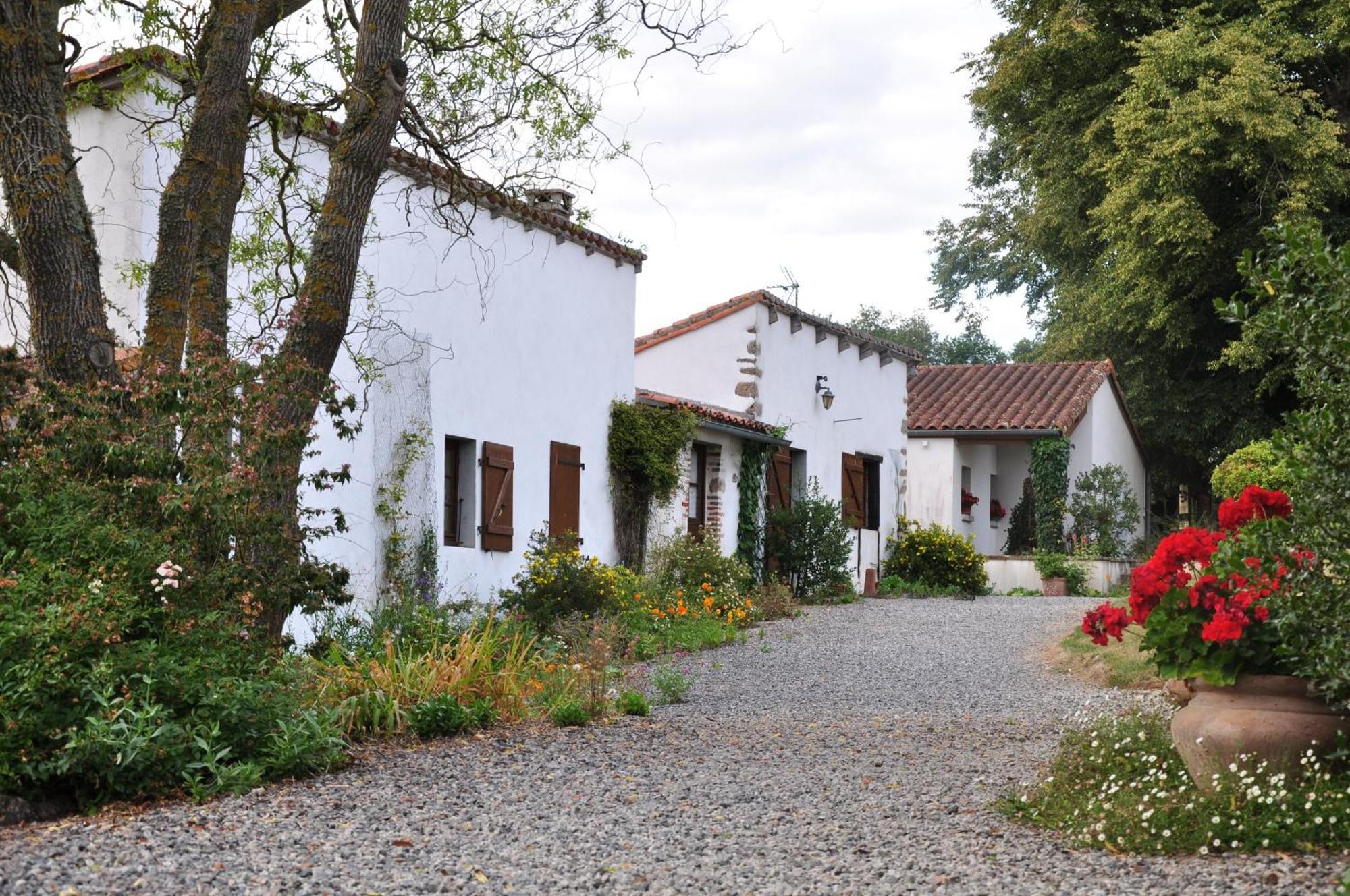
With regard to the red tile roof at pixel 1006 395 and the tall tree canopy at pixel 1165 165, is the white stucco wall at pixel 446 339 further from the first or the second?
the red tile roof at pixel 1006 395

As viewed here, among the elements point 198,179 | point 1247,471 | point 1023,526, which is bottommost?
point 1023,526

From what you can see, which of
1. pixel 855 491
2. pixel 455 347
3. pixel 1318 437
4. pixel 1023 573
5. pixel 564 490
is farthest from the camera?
pixel 1023 573

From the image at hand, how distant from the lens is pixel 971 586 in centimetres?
1945

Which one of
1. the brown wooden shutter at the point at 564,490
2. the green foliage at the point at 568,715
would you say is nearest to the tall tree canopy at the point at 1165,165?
the brown wooden shutter at the point at 564,490

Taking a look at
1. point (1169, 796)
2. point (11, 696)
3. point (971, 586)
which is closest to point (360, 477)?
point (11, 696)

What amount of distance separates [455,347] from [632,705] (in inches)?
204

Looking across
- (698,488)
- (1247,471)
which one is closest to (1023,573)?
(1247,471)

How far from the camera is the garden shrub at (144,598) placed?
5.10m

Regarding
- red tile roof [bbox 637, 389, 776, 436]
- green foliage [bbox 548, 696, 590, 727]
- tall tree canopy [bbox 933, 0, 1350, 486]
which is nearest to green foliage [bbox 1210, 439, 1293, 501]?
tall tree canopy [bbox 933, 0, 1350, 486]

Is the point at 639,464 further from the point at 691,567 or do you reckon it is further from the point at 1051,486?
the point at 1051,486

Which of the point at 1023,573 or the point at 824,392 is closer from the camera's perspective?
the point at 824,392

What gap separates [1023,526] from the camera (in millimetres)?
23266

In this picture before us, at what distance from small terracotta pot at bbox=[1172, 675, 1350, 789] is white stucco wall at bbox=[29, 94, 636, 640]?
5852mm

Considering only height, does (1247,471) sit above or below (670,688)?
above
